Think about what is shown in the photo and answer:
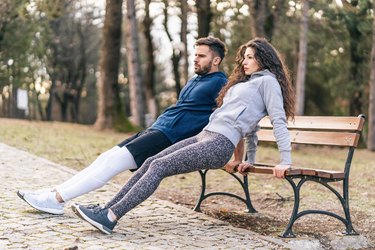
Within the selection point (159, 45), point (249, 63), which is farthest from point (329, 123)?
point (159, 45)

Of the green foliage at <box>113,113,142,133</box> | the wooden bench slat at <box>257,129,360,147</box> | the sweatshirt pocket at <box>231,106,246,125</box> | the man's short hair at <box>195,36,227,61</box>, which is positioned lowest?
the green foliage at <box>113,113,142,133</box>

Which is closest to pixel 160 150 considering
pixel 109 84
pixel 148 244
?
pixel 148 244

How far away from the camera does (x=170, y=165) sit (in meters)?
5.34

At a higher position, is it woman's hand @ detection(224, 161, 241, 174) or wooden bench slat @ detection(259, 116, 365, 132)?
wooden bench slat @ detection(259, 116, 365, 132)

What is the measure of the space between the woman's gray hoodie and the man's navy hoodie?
1.18ft

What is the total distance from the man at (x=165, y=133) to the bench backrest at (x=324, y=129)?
86 cm

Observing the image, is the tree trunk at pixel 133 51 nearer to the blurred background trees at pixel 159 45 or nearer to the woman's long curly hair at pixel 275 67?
Answer: the blurred background trees at pixel 159 45

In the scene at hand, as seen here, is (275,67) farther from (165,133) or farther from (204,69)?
(165,133)

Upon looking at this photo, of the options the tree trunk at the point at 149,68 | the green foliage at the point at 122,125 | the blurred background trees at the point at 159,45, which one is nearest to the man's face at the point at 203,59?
the blurred background trees at the point at 159,45

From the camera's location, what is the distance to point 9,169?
30.2ft

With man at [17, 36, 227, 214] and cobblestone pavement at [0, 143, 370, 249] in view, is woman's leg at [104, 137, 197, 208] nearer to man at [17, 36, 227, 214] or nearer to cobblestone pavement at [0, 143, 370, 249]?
man at [17, 36, 227, 214]

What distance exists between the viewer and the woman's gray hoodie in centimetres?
541

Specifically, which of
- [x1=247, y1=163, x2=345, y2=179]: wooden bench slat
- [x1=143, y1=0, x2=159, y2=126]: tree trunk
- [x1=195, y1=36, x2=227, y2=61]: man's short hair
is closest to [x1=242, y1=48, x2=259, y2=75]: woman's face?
[x1=195, y1=36, x2=227, y2=61]: man's short hair

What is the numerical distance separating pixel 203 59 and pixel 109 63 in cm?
1313
